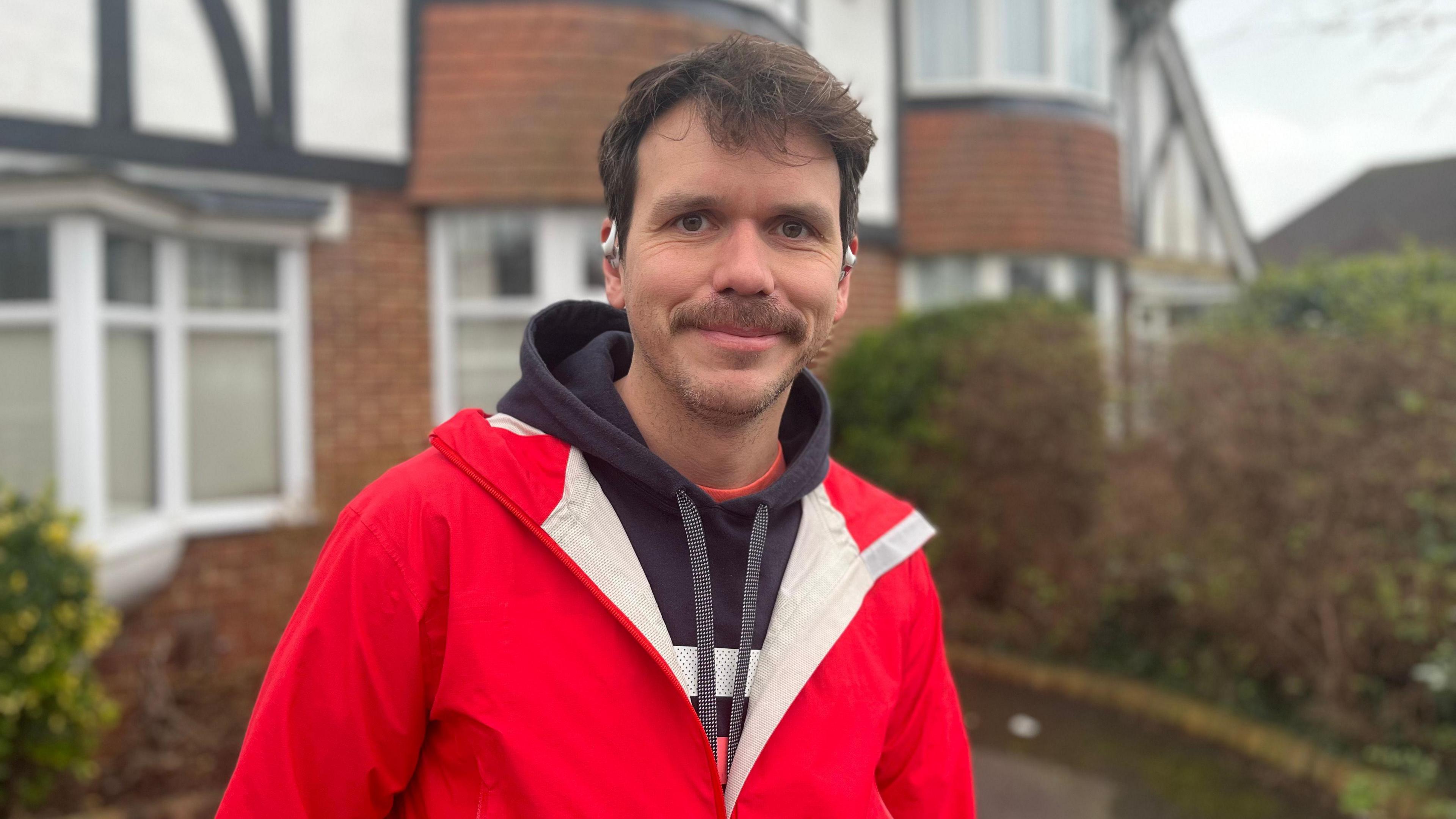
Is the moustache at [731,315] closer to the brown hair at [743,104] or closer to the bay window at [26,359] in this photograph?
the brown hair at [743,104]

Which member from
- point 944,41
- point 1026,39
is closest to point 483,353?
point 944,41

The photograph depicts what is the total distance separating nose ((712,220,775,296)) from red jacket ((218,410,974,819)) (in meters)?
0.36

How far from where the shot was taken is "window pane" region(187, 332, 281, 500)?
6762 mm

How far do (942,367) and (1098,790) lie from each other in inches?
146

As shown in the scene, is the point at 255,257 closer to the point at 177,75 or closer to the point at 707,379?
the point at 177,75

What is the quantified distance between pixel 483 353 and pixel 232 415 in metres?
1.72

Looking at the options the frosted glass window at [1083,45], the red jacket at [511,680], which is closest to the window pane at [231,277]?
the red jacket at [511,680]

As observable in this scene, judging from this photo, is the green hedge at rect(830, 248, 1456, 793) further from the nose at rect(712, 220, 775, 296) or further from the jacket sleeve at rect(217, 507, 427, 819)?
the jacket sleeve at rect(217, 507, 427, 819)

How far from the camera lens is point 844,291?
6.57 ft

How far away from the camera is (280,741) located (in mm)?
1442

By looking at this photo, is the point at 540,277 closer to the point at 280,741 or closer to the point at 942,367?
the point at 942,367

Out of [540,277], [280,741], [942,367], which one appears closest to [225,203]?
[540,277]

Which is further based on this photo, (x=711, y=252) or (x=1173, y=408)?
(x=1173, y=408)

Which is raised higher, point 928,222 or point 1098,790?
point 928,222
